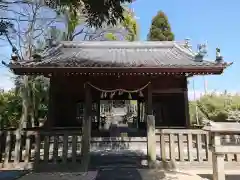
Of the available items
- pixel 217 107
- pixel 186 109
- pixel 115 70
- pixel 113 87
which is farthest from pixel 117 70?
pixel 217 107

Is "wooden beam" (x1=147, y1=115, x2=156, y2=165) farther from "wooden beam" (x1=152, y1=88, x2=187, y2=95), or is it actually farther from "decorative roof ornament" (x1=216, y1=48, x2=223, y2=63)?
"decorative roof ornament" (x1=216, y1=48, x2=223, y2=63)

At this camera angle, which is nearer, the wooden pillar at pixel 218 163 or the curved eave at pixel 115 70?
the wooden pillar at pixel 218 163

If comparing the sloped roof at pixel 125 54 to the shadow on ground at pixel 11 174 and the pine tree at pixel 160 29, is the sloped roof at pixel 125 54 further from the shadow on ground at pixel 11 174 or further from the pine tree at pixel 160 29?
the pine tree at pixel 160 29

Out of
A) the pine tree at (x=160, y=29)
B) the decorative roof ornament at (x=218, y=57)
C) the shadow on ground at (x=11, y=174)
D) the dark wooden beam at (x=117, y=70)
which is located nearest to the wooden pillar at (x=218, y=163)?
the dark wooden beam at (x=117, y=70)

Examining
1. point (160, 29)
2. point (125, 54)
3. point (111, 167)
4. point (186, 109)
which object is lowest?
point (111, 167)

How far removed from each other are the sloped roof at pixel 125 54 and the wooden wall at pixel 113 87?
741mm

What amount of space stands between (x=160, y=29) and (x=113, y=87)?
16486 millimetres

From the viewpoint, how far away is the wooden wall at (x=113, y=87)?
26.1 ft

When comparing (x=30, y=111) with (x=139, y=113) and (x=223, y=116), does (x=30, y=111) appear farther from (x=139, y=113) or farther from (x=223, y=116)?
(x=223, y=116)

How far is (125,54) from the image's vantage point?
9484 mm

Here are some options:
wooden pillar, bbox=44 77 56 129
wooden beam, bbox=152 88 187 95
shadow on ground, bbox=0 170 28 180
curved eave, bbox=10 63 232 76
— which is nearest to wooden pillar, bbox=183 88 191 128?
wooden beam, bbox=152 88 187 95

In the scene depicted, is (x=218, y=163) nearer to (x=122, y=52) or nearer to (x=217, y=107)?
(x=122, y=52)

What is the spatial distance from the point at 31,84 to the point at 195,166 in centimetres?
1031

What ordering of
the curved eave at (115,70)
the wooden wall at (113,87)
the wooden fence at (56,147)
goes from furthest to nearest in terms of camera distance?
the wooden wall at (113,87) < the curved eave at (115,70) < the wooden fence at (56,147)
